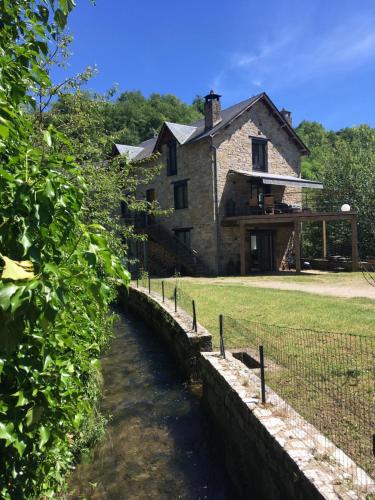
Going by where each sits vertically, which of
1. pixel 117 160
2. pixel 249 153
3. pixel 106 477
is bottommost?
pixel 106 477

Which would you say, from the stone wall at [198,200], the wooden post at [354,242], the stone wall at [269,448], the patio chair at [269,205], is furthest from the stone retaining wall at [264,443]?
the patio chair at [269,205]

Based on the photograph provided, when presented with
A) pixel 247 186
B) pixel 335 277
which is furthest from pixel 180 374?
pixel 247 186

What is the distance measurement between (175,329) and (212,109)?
19.1 m

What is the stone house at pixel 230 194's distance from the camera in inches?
936

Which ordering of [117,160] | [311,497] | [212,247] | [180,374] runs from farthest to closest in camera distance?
[212,247], [117,160], [180,374], [311,497]

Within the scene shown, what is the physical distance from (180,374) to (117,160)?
6.14 meters

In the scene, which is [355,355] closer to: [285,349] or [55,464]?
[285,349]

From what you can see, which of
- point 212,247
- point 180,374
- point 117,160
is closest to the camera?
point 180,374

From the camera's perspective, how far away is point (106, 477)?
5.32 metres

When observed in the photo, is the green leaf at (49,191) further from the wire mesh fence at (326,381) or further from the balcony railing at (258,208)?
the balcony railing at (258,208)

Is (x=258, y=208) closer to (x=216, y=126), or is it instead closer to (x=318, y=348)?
(x=216, y=126)

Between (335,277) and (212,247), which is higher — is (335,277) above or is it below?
below

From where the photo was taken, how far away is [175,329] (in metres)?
9.83

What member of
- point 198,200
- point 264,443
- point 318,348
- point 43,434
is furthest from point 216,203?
point 43,434
